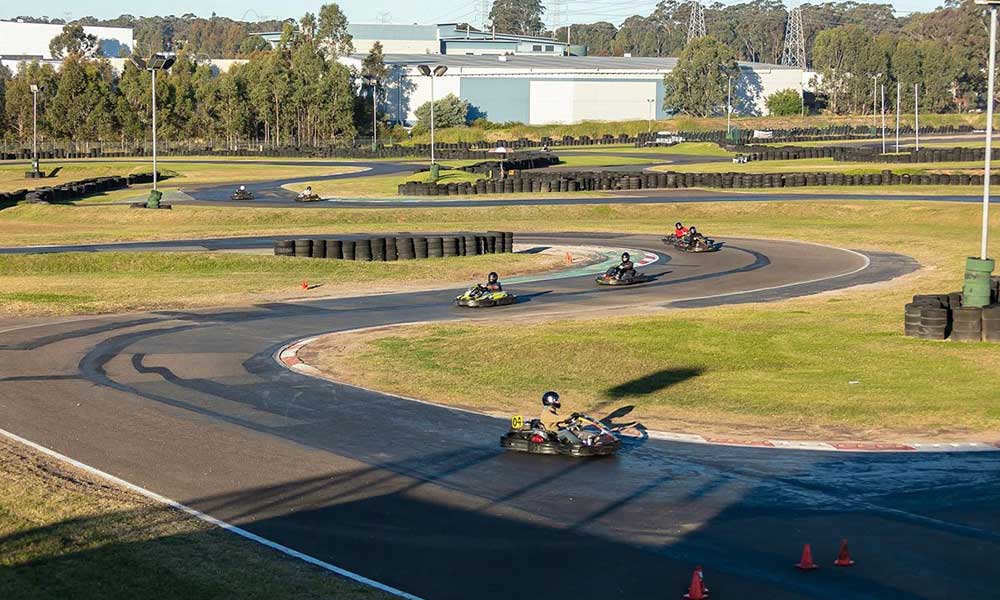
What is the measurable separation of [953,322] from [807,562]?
15262 millimetres

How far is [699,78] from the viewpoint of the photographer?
160 m

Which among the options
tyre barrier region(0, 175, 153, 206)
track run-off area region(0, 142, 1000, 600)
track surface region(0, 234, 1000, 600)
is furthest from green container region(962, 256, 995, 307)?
tyre barrier region(0, 175, 153, 206)

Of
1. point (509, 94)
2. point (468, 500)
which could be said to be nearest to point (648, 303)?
point (468, 500)

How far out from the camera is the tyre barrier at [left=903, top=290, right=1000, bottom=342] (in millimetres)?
25328

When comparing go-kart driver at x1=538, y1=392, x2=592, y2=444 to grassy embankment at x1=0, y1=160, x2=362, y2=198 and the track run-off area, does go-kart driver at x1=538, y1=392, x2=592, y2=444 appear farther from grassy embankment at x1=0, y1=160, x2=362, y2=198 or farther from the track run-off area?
grassy embankment at x1=0, y1=160, x2=362, y2=198

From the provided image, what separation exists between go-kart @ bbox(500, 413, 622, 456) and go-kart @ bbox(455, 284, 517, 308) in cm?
1541

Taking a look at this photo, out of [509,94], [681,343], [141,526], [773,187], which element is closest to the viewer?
[141,526]

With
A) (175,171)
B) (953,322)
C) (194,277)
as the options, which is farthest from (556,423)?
(175,171)

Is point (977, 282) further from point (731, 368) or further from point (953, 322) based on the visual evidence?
point (731, 368)

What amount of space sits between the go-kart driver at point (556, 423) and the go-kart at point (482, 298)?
612 inches

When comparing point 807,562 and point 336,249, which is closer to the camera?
point 807,562

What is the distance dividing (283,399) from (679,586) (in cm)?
1104

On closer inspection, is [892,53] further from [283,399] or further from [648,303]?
[283,399]

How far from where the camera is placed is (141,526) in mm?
13602
